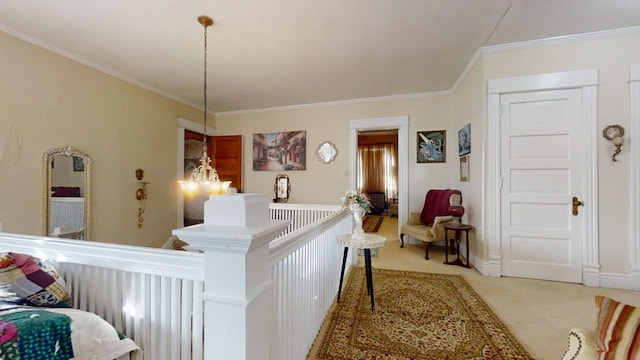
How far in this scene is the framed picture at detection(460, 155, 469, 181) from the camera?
352cm

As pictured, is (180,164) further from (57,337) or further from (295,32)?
(57,337)

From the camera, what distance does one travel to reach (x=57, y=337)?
84 centimetres

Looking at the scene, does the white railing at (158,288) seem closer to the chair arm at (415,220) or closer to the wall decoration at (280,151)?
the chair arm at (415,220)

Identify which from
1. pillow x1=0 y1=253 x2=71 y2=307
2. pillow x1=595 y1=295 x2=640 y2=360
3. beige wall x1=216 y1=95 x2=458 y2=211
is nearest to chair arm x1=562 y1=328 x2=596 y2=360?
pillow x1=595 y1=295 x2=640 y2=360

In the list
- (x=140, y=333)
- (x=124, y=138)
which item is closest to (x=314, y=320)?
(x=140, y=333)

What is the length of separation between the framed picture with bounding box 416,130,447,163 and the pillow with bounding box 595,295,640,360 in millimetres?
3696

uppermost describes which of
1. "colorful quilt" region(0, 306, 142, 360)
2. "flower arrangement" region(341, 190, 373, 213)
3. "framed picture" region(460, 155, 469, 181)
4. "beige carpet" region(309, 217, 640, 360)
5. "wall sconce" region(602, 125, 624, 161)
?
"wall sconce" region(602, 125, 624, 161)

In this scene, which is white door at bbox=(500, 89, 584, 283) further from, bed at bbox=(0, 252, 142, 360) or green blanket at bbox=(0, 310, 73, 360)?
green blanket at bbox=(0, 310, 73, 360)

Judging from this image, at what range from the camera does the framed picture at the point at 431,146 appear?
4.30 meters

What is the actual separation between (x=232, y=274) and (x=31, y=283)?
972 mm

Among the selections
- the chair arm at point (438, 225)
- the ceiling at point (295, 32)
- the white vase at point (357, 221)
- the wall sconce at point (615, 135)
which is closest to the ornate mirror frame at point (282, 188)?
the ceiling at point (295, 32)

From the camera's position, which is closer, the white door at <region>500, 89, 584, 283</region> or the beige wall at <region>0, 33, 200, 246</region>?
the beige wall at <region>0, 33, 200, 246</region>

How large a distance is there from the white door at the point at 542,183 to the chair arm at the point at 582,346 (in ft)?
7.29

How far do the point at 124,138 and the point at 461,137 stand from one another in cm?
486
